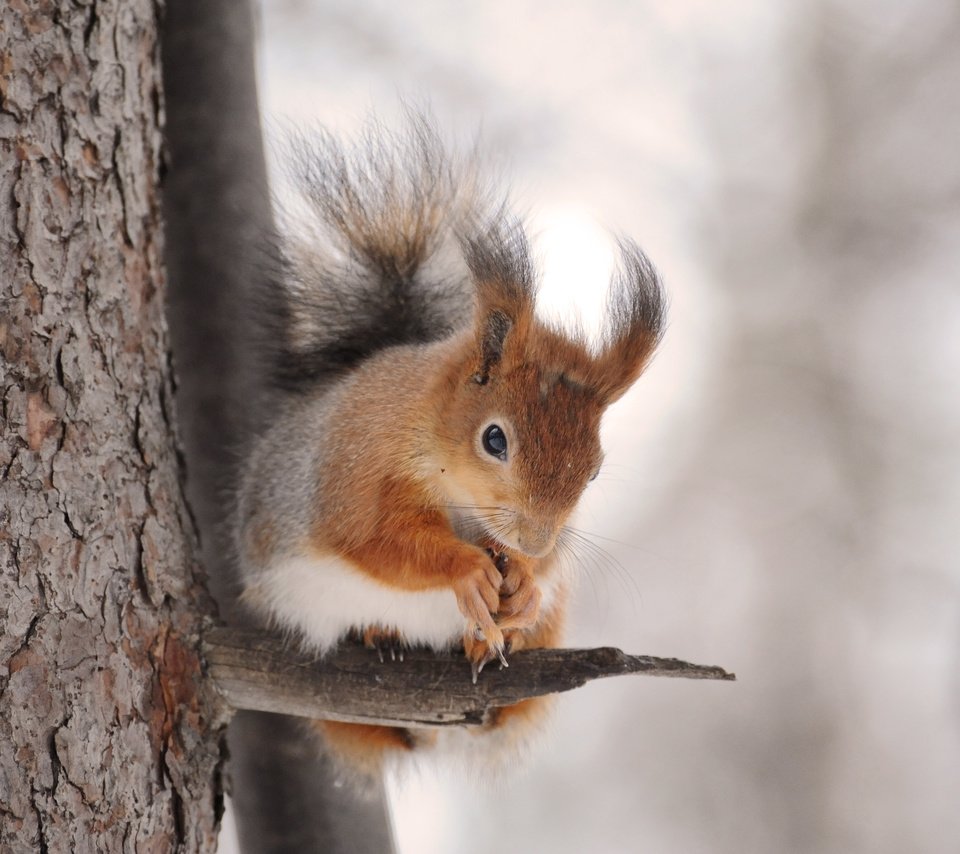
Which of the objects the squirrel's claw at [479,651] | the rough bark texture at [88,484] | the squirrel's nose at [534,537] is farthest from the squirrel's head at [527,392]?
the rough bark texture at [88,484]

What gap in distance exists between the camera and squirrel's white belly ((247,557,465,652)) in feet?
5.40

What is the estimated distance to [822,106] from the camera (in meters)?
3.57

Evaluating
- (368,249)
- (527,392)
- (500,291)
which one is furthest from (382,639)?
(368,249)

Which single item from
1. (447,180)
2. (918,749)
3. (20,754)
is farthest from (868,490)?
(20,754)

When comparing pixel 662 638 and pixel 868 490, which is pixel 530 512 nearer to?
pixel 662 638

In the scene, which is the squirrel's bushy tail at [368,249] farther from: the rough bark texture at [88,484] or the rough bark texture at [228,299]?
the rough bark texture at [88,484]

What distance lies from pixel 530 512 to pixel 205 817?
2.13 feet

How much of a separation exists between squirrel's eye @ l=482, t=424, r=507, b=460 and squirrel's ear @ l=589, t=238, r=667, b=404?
176 millimetres

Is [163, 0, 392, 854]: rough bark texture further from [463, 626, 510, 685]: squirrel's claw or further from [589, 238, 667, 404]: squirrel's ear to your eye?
[589, 238, 667, 404]: squirrel's ear

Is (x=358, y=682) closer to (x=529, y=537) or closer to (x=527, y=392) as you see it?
(x=529, y=537)

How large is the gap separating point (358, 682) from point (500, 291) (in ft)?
2.06

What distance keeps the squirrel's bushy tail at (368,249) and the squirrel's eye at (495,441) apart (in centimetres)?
42

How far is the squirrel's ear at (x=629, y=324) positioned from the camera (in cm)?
163

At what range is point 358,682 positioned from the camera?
152 centimetres
